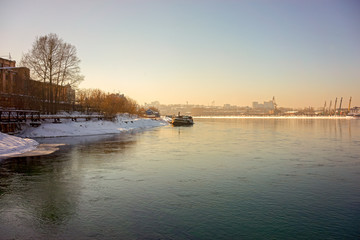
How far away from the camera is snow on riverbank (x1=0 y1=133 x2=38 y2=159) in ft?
71.7

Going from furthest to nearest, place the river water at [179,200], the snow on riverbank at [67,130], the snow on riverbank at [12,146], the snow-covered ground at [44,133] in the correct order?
the snow on riverbank at [67,130] < the snow-covered ground at [44,133] < the snow on riverbank at [12,146] < the river water at [179,200]

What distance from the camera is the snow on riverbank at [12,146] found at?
71.7 ft

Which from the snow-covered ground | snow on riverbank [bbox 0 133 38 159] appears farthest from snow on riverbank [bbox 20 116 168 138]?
snow on riverbank [bbox 0 133 38 159]

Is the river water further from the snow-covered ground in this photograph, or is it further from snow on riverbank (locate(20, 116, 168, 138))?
snow on riverbank (locate(20, 116, 168, 138))

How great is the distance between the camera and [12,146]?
23.4m

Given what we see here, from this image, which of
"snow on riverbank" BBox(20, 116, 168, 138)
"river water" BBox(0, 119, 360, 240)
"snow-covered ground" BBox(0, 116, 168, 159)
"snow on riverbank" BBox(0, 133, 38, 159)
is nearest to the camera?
"river water" BBox(0, 119, 360, 240)

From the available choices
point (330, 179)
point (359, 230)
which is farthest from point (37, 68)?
point (359, 230)

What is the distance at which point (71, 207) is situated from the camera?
32.3 feet

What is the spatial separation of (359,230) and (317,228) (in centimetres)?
120

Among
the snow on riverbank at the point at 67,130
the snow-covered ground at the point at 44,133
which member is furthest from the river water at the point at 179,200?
A: the snow on riverbank at the point at 67,130

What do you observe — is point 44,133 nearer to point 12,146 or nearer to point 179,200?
A: point 12,146

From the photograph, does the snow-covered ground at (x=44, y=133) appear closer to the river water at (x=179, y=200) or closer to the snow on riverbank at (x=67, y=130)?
the snow on riverbank at (x=67, y=130)

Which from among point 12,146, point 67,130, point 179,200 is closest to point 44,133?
point 67,130

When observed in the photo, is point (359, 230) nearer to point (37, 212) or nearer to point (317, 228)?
point (317, 228)
